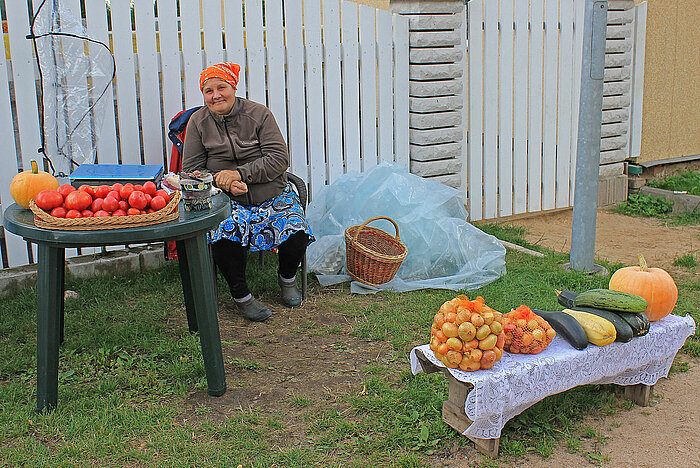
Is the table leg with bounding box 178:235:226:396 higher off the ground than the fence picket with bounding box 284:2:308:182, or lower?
lower

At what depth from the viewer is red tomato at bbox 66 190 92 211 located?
289cm

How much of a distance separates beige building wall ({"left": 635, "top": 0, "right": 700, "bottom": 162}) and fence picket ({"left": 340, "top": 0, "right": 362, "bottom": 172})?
140 inches

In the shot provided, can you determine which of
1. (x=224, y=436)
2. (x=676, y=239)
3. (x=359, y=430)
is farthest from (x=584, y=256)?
(x=224, y=436)

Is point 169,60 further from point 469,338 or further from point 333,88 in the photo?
point 469,338

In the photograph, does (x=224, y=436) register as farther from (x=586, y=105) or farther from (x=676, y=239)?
(x=676, y=239)

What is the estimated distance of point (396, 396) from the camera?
319 centimetres

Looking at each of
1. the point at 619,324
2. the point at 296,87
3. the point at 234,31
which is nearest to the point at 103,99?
the point at 234,31

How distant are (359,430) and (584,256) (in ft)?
8.52

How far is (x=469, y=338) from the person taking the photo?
2.58 m

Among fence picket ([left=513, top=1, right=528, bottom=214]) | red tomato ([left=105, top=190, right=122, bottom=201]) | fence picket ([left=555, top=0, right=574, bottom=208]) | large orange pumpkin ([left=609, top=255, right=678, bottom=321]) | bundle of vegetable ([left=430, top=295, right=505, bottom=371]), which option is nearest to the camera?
bundle of vegetable ([left=430, top=295, right=505, bottom=371])

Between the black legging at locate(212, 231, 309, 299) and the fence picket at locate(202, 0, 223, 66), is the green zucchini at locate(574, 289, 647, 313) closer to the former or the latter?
the black legging at locate(212, 231, 309, 299)

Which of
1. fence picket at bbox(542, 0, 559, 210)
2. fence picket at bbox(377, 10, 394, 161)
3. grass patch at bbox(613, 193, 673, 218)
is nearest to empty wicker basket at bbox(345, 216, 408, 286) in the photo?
fence picket at bbox(377, 10, 394, 161)

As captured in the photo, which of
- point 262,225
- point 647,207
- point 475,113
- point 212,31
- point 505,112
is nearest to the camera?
point 262,225

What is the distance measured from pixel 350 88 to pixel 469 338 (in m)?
3.25
